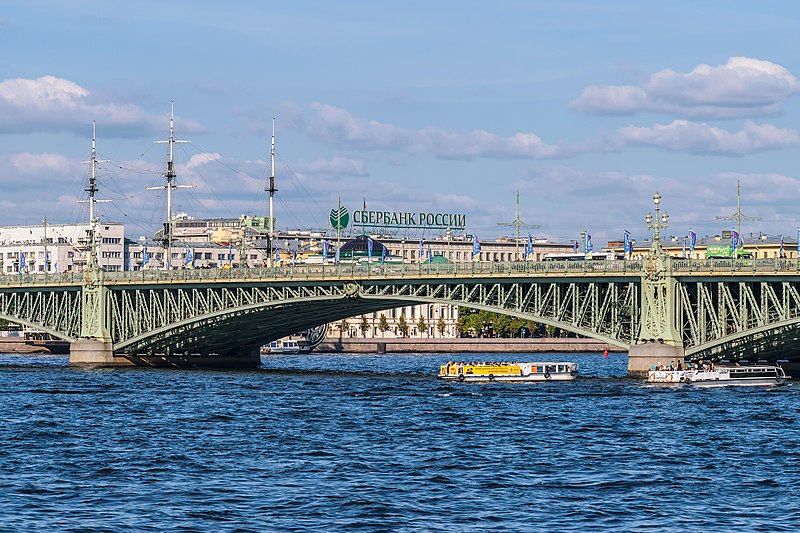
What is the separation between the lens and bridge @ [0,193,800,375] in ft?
373

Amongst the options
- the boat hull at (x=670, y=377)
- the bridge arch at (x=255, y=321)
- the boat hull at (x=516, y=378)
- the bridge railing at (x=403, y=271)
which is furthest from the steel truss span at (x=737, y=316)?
the boat hull at (x=516, y=378)

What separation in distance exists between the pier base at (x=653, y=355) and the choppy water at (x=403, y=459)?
2.97 m

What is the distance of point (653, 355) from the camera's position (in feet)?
378

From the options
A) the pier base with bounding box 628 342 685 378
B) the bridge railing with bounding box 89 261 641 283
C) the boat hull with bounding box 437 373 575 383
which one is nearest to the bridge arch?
the bridge railing with bounding box 89 261 641 283

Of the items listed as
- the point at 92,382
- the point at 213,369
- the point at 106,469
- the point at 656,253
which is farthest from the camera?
the point at 213,369

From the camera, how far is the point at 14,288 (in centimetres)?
16088

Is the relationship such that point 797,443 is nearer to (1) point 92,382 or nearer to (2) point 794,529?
(2) point 794,529

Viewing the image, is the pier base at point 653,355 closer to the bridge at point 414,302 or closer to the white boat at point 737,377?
the bridge at point 414,302

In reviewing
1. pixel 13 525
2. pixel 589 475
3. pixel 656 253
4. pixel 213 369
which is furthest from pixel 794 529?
pixel 213 369

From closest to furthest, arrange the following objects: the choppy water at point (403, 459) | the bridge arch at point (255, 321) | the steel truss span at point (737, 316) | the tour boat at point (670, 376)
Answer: the choppy water at point (403, 459) < the steel truss span at point (737, 316) < the tour boat at point (670, 376) < the bridge arch at point (255, 321)

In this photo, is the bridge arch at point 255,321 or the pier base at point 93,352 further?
the pier base at point 93,352

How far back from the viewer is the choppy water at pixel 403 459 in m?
52.6

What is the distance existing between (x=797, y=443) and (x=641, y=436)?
7796mm

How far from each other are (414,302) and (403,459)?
58.8 meters
